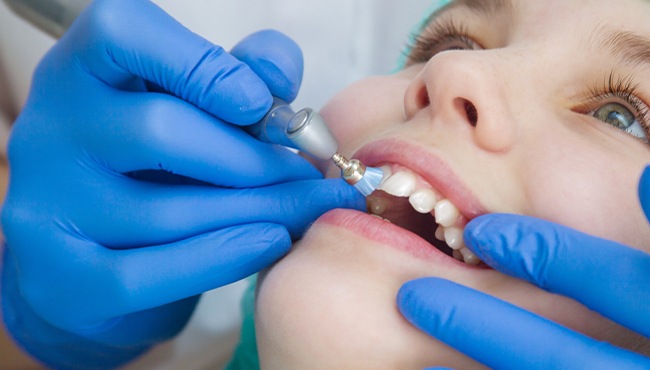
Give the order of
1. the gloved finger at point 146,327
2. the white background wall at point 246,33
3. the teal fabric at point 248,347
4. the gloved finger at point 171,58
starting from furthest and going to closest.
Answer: the white background wall at point 246,33 → the teal fabric at point 248,347 → the gloved finger at point 146,327 → the gloved finger at point 171,58

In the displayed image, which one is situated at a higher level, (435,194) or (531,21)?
(531,21)

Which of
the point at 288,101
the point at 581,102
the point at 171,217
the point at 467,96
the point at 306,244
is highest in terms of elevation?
the point at 581,102

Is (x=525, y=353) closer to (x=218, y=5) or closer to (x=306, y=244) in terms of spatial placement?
(x=306, y=244)

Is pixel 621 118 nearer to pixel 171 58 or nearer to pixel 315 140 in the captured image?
pixel 315 140

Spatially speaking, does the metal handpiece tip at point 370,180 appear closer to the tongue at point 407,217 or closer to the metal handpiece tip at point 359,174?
the metal handpiece tip at point 359,174

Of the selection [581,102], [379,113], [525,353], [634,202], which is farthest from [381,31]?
[525,353]

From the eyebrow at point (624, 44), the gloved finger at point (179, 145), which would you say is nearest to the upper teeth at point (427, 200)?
the gloved finger at point (179, 145)

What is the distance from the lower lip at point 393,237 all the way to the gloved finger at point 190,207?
0.12 meters

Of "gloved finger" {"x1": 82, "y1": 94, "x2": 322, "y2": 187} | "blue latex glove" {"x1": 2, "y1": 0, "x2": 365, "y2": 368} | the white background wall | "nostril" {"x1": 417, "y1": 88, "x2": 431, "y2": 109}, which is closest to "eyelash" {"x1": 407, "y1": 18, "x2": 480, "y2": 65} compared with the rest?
"nostril" {"x1": 417, "y1": 88, "x2": 431, "y2": 109}

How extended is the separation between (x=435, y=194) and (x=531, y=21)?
1.12 ft

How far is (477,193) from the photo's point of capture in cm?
84

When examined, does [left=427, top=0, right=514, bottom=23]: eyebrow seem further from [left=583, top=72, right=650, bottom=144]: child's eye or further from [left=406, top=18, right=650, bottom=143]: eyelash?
[left=583, top=72, right=650, bottom=144]: child's eye

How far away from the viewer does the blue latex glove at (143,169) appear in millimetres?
933

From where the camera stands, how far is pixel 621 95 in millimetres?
911
